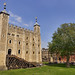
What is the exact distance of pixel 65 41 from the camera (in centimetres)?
2833

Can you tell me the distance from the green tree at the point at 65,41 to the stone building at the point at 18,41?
11881 mm

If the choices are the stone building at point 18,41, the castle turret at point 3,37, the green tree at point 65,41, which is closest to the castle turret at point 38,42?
the stone building at point 18,41

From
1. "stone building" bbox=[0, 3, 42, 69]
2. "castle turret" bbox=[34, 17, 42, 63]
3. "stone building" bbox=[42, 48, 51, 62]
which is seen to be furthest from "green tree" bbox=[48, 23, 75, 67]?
"stone building" bbox=[42, 48, 51, 62]

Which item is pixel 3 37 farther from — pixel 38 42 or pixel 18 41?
pixel 38 42

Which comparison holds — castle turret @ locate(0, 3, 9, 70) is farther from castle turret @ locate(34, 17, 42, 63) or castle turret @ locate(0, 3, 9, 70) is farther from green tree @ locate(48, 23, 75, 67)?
castle turret @ locate(34, 17, 42, 63)

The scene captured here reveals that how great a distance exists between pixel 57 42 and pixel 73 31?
19.5 feet

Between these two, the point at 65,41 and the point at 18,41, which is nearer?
the point at 65,41

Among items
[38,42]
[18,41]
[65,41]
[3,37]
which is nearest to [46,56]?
[38,42]

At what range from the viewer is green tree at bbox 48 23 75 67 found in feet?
91.8

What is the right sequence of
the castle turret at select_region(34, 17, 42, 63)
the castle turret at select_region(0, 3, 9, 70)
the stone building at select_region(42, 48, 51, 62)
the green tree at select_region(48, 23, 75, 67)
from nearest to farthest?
the castle turret at select_region(0, 3, 9, 70) → the green tree at select_region(48, 23, 75, 67) → the castle turret at select_region(34, 17, 42, 63) → the stone building at select_region(42, 48, 51, 62)

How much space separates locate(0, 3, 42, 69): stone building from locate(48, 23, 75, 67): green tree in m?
11.9

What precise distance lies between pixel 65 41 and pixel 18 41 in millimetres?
17679

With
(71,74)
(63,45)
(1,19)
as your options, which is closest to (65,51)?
(63,45)

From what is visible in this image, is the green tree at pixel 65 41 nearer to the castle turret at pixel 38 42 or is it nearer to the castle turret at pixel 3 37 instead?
the castle turret at pixel 38 42
